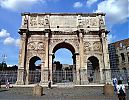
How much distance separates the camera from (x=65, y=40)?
A: 2339 centimetres

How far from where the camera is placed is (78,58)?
74.1 ft

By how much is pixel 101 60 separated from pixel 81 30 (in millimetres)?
4621

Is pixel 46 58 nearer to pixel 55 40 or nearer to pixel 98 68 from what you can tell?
pixel 55 40

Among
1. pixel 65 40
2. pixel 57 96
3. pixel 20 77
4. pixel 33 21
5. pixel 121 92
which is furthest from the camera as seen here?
pixel 33 21

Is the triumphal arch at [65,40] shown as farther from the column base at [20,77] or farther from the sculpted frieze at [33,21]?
the column base at [20,77]

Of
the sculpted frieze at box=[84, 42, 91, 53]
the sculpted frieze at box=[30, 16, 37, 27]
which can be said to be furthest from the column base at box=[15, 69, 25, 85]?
the sculpted frieze at box=[84, 42, 91, 53]

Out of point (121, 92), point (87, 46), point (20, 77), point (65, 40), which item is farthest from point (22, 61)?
Answer: point (121, 92)

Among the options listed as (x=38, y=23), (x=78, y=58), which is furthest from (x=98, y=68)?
(x=38, y=23)

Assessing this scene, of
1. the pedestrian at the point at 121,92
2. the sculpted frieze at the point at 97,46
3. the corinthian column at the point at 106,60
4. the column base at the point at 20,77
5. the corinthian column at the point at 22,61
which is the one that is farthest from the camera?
the sculpted frieze at the point at 97,46

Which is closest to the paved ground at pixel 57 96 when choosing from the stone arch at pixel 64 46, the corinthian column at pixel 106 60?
the corinthian column at pixel 106 60

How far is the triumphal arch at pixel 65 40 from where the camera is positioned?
2217cm

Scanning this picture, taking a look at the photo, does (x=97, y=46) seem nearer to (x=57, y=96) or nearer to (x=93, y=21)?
(x=93, y=21)

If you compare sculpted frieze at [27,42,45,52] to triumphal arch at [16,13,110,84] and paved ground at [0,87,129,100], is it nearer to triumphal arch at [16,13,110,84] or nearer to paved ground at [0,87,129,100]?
triumphal arch at [16,13,110,84]

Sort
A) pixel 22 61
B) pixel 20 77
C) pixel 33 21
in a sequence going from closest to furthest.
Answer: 1. pixel 20 77
2. pixel 22 61
3. pixel 33 21
